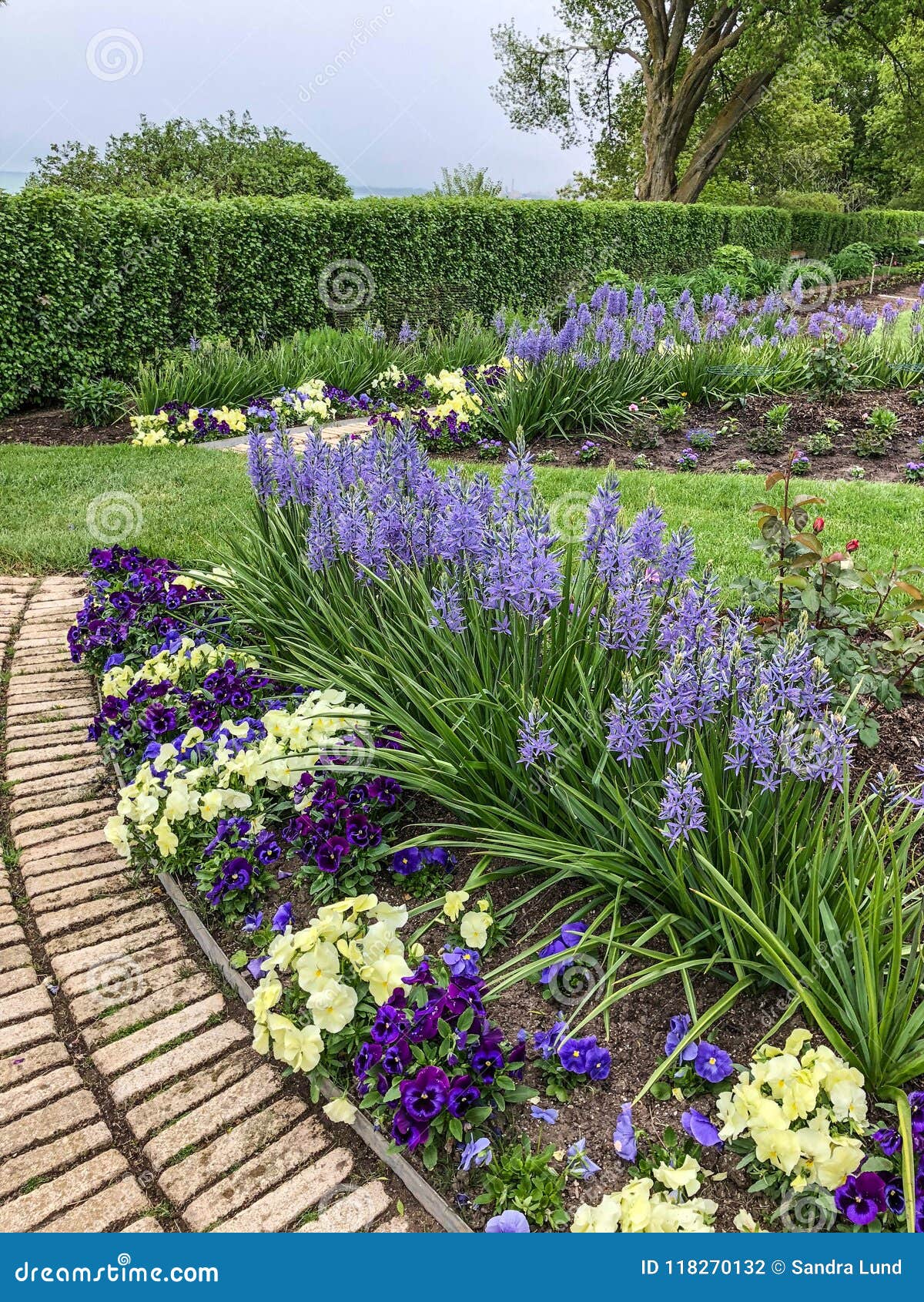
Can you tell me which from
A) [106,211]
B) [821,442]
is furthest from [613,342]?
[106,211]

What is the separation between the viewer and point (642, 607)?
2467 millimetres

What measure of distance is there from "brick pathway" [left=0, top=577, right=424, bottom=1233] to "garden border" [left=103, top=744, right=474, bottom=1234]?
1.3 inches

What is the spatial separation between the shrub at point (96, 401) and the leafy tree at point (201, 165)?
1206 cm

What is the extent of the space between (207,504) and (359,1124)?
4.58 meters

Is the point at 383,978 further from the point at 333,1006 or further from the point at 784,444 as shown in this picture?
the point at 784,444

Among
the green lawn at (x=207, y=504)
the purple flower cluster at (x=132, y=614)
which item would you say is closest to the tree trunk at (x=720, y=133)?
the green lawn at (x=207, y=504)

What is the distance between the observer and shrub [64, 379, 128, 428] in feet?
28.1

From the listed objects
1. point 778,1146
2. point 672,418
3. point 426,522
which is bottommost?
point 778,1146

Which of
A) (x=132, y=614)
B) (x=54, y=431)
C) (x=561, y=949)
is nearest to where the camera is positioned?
(x=561, y=949)

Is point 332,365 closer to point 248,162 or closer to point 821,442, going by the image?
point 821,442

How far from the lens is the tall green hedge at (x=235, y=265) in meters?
8.66

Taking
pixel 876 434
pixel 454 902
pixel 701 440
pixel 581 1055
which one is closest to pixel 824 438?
pixel 876 434

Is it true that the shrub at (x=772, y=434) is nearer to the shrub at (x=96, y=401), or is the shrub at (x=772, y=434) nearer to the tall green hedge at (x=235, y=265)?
the shrub at (x=96, y=401)

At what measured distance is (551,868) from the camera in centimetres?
263
